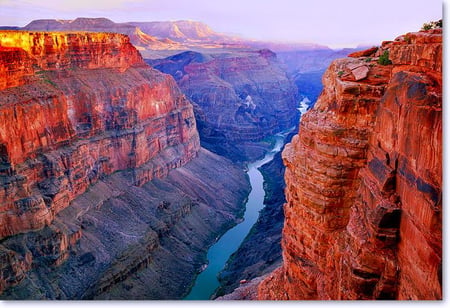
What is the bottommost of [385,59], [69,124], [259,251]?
[259,251]

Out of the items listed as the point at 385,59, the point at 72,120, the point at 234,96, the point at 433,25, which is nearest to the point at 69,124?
the point at 72,120

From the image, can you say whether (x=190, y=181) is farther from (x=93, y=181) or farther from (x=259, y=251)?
(x=259, y=251)

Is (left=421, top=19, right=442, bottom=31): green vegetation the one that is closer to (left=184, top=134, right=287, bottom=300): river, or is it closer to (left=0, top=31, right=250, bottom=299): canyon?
(left=0, top=31, right=250, bottom=299): canyon

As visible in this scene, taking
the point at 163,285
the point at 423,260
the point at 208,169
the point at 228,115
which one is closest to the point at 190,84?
the point at 228,115

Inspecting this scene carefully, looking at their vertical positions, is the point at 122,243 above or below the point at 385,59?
below

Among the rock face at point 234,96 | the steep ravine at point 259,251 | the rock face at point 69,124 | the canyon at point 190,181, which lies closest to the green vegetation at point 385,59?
the canyon at point 190,181

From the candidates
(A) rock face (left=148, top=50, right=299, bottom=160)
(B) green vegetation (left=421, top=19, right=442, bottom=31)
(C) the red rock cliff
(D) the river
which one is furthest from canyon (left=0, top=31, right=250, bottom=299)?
(B) green vegetation (left=421, top=19, right=442, bottom=31)

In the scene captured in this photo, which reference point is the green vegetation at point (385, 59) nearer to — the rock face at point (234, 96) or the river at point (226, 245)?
the river at point (226, 245)
